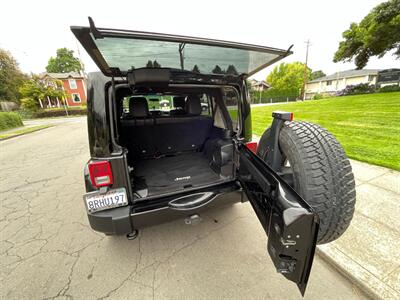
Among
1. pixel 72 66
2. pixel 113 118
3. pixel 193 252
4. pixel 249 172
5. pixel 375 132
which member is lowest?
pixel 193 252

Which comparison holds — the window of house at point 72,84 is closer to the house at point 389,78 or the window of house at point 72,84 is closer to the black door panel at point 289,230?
the black door panel at point 289,230

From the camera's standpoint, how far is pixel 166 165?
10.3 feet

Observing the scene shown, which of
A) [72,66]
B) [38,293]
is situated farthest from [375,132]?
[72,66]

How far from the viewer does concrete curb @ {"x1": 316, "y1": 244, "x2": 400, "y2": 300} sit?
4.77 ft

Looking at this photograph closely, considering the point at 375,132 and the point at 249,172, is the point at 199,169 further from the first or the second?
the point at 375,132

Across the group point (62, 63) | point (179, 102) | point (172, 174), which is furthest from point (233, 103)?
point (62, 63)

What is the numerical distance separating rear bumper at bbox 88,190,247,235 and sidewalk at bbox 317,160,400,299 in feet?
4.77

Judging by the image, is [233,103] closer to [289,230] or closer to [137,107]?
[137,107]

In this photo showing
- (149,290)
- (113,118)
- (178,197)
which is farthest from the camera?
(178,197)

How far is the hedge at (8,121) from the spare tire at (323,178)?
792 inches

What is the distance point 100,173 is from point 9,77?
42.4 m

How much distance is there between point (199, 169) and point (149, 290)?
64.7 inches

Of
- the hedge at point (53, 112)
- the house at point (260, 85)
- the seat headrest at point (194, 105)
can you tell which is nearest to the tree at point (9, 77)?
the hedge at point (53, 112)

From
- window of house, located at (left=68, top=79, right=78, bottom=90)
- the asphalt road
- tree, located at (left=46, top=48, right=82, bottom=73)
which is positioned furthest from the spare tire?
tree, located at (left=46, top=48, right=82, bottom=73)
